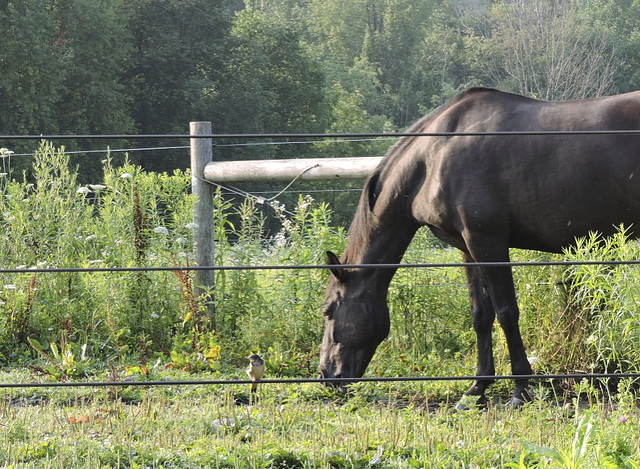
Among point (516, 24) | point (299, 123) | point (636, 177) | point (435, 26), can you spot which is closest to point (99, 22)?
point (299, 123)

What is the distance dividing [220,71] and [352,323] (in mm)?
31039

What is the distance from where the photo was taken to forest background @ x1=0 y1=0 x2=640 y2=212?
2869cm

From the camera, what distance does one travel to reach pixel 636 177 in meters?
4.64

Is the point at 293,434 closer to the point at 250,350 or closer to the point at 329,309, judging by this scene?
the point at 329,309

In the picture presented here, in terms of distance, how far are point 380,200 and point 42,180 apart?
2679 millimetres

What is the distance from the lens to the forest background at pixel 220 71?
2869 cm

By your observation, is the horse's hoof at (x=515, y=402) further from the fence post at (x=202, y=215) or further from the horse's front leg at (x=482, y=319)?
the fence post at (x=202, y=215)

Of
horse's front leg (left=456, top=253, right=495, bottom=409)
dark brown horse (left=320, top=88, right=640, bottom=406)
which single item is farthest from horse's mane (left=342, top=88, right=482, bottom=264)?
horse's front leg (left=456, top=253, right=495, bottom=409)

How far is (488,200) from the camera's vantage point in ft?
15.9

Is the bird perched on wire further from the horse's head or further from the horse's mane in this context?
the horse's mane

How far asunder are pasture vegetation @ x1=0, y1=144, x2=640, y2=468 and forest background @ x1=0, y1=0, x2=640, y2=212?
1949 centimetres

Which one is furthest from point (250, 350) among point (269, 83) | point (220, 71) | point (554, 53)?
point (269, 83)

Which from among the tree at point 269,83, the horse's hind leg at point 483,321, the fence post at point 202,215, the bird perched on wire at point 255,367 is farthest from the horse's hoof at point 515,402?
the tree at point 269,83

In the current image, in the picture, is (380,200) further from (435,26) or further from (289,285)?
(435,26)
